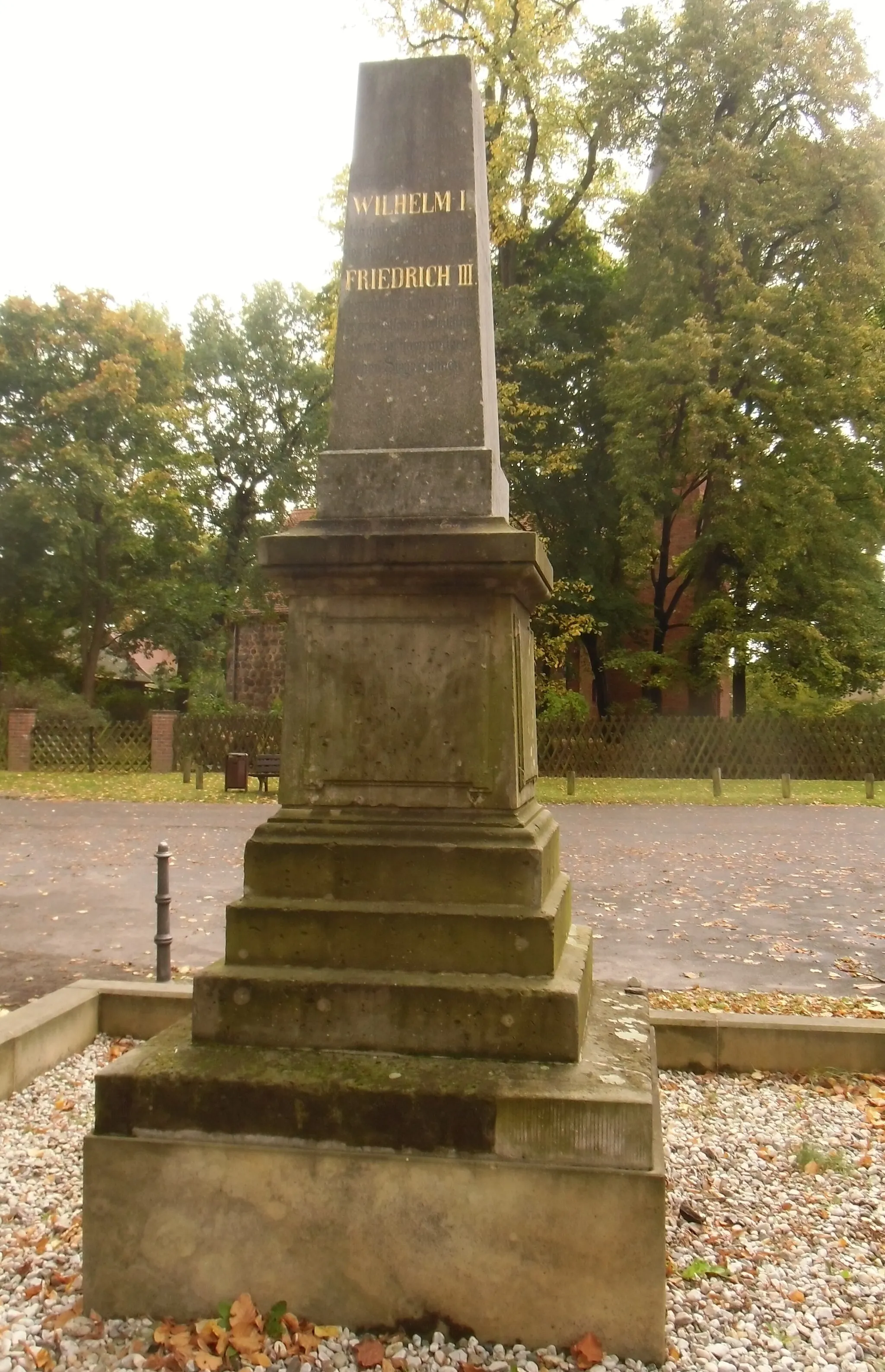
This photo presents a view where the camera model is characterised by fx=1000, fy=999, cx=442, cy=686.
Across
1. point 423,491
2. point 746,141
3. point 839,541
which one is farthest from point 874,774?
point 423,491

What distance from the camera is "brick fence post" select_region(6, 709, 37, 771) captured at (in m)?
26.1

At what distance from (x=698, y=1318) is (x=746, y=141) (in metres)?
27.7

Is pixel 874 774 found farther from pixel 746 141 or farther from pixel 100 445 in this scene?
pixel 100 445

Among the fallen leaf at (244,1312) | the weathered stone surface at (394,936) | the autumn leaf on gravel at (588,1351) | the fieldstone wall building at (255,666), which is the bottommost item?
the autumn leaf on gravel at (588,1351)

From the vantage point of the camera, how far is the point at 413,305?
3.83 meters

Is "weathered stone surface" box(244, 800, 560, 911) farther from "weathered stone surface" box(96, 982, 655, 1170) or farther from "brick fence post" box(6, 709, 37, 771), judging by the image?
"brick fence post" box(6, 709, 37, 771)

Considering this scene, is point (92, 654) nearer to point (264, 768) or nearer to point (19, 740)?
point (19, 740)

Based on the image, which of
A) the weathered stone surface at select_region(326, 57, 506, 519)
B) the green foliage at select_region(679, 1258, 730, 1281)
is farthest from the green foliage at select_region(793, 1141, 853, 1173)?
the weathered stone surface at select_region(326, 57, 506, 519)

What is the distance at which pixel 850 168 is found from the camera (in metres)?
23.1

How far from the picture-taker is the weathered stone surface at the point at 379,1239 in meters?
2.80

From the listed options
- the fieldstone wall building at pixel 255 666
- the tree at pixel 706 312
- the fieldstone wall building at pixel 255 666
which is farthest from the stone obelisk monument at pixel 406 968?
the fieldstone wall building at pixel 255 666

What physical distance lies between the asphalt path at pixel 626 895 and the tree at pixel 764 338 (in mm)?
9004

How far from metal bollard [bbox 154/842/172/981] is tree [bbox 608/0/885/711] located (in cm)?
2005

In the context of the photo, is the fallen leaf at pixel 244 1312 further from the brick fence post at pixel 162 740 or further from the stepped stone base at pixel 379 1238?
the brick fence post at pixel 162 740
